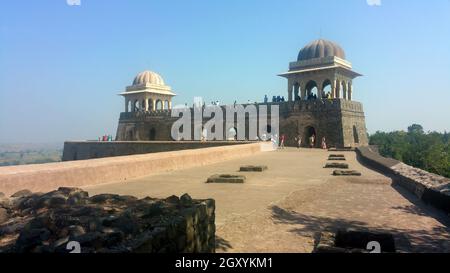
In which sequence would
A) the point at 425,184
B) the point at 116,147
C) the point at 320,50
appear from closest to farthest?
the point at 425,184 < the point at 116,147 < the point at 320,50

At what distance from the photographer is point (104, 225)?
2707 millimetres

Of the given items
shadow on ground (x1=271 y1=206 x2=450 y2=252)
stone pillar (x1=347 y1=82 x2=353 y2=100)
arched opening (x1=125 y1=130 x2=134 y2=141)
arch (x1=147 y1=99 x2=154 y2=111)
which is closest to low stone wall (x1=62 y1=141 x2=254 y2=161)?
arched opening (x1=125 y1=130 x2=134 y2=141)

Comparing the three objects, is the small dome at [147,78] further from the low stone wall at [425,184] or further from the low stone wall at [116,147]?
the low stone wall at [425,184]

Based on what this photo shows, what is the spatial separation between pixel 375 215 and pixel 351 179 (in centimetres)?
328

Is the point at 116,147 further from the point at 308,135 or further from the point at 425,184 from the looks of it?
the point at 425,184

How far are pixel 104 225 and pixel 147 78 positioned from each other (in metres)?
36.4

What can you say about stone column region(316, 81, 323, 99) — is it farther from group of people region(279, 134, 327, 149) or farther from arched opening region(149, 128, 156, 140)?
arched opening region(149, 128, 156, 140)

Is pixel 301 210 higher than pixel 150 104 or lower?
lower

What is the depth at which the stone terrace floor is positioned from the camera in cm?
374

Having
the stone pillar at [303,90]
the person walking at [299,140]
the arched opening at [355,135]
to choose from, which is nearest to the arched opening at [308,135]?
the person walking at [299,140]

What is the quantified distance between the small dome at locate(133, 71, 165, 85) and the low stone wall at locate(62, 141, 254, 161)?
11.6 meters

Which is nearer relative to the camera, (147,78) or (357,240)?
(357,240)

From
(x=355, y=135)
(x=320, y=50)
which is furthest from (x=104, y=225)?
(x=320, y=50)

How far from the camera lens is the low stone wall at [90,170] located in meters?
5.41
